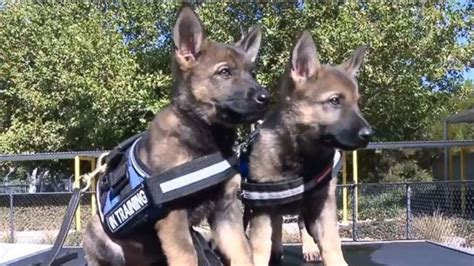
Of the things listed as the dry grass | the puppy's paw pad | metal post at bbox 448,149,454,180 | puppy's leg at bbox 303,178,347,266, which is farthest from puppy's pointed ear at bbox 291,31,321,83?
metal post at bbox 448,149,454,180

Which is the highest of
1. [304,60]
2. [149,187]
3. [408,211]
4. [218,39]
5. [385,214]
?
[218,39]

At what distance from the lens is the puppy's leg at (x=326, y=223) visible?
3010mm

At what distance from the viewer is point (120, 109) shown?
14.3 metres

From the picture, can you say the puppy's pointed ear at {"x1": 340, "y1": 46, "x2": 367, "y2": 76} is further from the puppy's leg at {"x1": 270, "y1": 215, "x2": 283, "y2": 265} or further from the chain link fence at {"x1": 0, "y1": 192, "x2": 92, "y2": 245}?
the chain link fence at {"x1": 0, "y1": 192, "x2": 92, "y2": 245}

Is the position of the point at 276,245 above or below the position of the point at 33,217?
above

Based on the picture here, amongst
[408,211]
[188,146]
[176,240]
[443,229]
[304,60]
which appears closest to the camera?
[176,240]

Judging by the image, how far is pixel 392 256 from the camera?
370 cm

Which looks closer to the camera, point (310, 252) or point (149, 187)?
point (149, 187)

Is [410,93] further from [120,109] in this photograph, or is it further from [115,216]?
[115,216]

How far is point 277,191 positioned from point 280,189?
0.02 meters

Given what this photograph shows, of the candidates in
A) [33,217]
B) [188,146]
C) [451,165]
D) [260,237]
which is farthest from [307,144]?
[451,165]

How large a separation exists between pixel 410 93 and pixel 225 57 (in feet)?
39.2

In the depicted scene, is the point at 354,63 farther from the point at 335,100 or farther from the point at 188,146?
the point at 188,146

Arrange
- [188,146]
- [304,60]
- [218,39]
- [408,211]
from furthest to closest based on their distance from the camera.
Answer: [218,39], [408,211], [304,60], [188,146]
